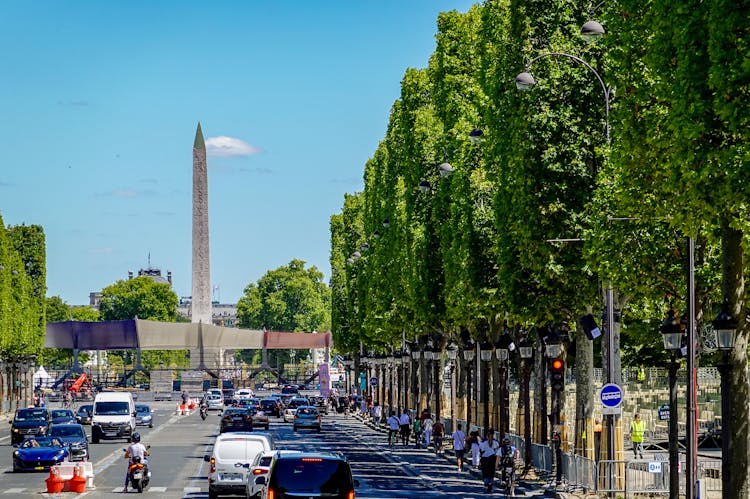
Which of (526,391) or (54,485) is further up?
(526,391)

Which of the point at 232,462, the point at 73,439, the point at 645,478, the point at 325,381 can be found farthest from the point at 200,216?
the point at 232,462

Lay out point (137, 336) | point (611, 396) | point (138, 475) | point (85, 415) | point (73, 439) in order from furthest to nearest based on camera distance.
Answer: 1. point (137, 336)
2. point (85, 415)
3. point (73, 439)
4. point (138, 475)
5. point (611, 396)

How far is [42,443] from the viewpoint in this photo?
5588cm

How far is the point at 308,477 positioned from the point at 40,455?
96.7ft

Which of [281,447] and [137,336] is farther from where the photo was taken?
[137,336]

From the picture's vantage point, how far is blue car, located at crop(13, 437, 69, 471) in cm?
→ 5403

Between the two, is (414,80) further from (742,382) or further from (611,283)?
(742,382)

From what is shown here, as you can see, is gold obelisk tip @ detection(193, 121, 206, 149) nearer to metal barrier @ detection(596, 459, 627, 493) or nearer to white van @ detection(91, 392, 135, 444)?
white van @ detection(91, 392, 135, 444)

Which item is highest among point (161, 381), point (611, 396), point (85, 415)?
point (611, 396)

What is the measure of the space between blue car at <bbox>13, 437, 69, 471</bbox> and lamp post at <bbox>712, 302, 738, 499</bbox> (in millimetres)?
31680

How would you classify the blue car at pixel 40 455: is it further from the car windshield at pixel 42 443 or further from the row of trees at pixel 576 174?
the row of trees at pixel 576 174

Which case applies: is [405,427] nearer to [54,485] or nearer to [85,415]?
[54,485]

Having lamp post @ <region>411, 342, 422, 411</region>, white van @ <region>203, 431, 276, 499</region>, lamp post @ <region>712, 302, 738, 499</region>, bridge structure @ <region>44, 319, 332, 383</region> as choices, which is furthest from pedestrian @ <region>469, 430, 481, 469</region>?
bridge structure @ <region>44, 319, 332, 383</region>

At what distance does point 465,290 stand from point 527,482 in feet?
40.6
